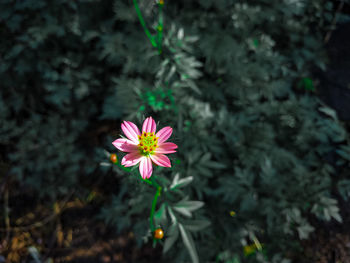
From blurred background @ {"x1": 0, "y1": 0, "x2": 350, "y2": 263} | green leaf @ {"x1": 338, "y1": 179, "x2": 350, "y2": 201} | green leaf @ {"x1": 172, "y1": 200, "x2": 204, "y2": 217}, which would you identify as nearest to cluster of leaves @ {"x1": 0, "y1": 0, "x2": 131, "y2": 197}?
blurred background @ {"x1": 0, "y1": 0, "x2": 350, "y2": 263}

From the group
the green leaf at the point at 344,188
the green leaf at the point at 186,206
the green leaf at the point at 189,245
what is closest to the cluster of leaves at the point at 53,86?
the green leaf at the point at 186,206

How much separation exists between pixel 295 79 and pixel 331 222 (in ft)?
4.63

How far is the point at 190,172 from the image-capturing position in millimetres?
1746

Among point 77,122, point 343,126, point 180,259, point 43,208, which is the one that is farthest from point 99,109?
point 343,126

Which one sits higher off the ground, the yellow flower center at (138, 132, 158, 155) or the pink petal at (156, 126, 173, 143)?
the pink petal at (156, 126, 173, 143)

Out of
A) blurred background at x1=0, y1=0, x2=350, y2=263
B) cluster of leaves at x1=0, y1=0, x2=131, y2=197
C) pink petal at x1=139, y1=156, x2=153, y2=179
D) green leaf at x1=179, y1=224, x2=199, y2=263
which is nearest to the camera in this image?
pink petal at x1=139, y1=156, x2=153, y2=179

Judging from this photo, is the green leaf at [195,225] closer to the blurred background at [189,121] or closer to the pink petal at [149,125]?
the blurred background at [189,121]

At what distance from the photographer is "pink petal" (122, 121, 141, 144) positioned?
3.08 ft

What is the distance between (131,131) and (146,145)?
8cm

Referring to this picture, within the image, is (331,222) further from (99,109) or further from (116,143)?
(99,109)

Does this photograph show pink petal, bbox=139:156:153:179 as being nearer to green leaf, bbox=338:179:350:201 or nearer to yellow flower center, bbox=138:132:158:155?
yellow flower center, bbox=138:132:158:155

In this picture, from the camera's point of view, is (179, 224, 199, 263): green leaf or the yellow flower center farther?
(179, 224, 199, 263): green leaf

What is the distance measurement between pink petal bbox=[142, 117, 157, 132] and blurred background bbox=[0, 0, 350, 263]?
710mm

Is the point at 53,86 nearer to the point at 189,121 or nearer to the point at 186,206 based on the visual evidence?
the point at 189,121
